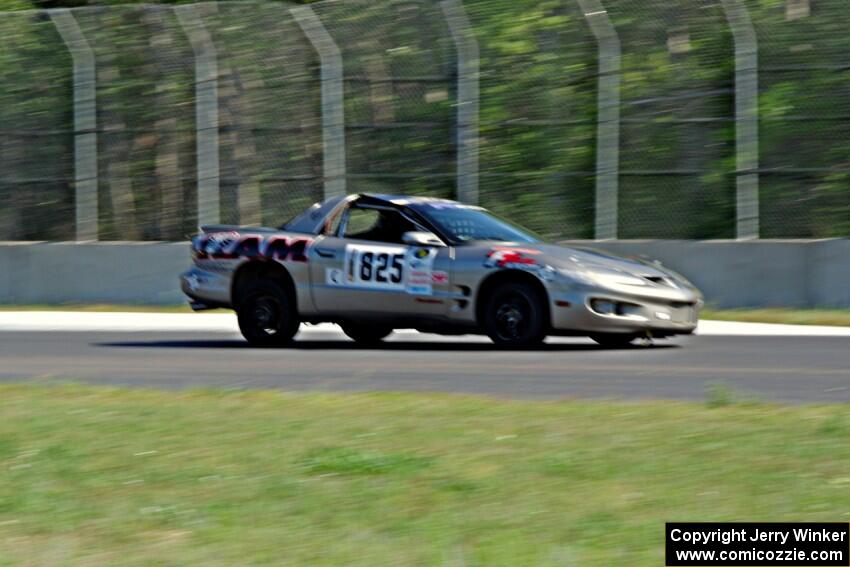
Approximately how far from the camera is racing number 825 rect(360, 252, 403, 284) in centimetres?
1384

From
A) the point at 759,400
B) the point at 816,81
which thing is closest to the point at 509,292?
the point at 759,400

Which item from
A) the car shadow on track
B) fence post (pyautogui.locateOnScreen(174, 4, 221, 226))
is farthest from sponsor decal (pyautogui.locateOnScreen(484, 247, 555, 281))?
fence post (pyautogui.locateOnScreen(174, 4, 221, 226))

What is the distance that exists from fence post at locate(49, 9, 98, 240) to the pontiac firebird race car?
7.20 m

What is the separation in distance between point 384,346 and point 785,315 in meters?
5.66

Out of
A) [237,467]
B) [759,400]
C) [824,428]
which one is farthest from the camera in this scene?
[759,400]

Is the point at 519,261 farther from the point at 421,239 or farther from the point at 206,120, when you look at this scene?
the point at 206,120

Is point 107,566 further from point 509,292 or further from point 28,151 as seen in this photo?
point 28,151

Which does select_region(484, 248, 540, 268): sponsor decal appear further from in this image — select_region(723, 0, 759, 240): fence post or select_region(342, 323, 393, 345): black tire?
select_region(723, 0, 759, 240): fence post

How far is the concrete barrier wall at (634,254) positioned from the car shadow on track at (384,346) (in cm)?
499

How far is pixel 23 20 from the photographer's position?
22250 mm

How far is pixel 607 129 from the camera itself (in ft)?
64.8

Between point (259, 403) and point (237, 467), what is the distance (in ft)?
7.45

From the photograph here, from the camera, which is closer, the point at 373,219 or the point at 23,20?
the point at 373,219

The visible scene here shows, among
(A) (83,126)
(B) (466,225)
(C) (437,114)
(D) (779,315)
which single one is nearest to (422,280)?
(B) (466,225)
